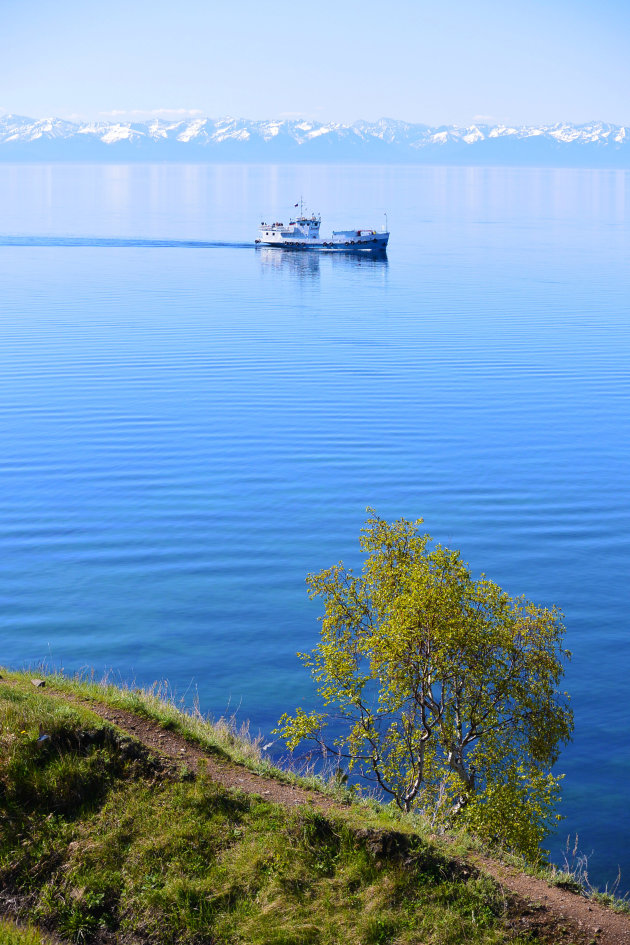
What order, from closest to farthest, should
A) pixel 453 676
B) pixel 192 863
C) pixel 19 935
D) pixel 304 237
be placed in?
pixel 19 935, pixel 192 863, pixel 453 676, pixel 304 237

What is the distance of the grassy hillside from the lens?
629 inches

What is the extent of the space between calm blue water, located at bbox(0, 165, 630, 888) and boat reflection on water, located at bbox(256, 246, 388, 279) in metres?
37.6

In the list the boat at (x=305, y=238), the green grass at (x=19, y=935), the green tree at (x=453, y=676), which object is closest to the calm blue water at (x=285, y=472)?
the green tree at (x=453, y=676)

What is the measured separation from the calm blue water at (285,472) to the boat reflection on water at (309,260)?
3761 cm

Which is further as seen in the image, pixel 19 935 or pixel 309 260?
pixel 309 260

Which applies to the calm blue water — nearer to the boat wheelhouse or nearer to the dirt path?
the dirt path

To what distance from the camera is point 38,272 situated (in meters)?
130

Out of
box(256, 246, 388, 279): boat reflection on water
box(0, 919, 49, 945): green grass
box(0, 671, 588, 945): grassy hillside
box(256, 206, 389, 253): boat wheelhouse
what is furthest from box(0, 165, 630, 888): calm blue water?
box(256, 206, 389, 253): boat wheelhouse

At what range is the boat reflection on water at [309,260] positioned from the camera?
149 m

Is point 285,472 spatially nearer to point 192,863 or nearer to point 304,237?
point 192,863

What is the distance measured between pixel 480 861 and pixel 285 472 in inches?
1433

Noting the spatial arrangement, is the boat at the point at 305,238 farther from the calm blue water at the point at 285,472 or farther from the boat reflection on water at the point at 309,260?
the calm blue water at the point at 285,472

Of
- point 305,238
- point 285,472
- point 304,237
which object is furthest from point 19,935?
point 304,237

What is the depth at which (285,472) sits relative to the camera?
52688 millimetres
